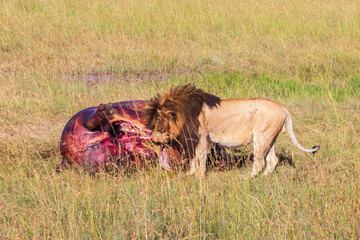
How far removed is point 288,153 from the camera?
204 inches

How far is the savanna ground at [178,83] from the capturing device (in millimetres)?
3184

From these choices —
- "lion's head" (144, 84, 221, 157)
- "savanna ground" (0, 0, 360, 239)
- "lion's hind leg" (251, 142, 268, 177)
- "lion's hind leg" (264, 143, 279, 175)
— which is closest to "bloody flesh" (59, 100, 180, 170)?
"savanna ground" (0, 0, 360, 239)

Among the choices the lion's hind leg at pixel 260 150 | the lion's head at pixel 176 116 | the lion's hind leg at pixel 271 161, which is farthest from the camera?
the lion's hind leg at pixel 271 161

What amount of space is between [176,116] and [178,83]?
367 cm

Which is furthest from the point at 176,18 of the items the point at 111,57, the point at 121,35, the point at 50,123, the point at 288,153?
the point at 288,153

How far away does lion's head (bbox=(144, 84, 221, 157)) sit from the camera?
160 inches

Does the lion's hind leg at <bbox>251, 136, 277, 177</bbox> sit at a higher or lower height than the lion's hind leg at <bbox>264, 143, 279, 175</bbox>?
higher

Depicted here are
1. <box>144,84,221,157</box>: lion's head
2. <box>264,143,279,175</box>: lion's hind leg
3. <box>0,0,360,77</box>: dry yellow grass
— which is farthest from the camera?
<box>0,0,360,77</box>: dry yellow grass

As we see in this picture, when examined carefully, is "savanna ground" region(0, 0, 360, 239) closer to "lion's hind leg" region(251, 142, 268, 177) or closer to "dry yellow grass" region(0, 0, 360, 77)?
"dry yellow grass" region(0, 0, 360, 77)

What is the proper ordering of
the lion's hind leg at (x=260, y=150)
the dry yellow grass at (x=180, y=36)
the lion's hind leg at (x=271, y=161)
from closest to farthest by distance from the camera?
1. the lion's hind leg at (x=260, y=150)
2. the lion's hind leg at (x=271, y=161)
3. the dry yellow grass at (x=180, y=36)

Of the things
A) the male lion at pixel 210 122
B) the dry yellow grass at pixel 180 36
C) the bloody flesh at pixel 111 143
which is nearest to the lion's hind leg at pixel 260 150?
the male lion at pixel 210 122

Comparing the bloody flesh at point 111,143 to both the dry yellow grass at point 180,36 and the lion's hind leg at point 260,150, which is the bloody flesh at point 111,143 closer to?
the lion's hind leg at point 260,150

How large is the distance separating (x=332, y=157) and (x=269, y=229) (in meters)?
1.99

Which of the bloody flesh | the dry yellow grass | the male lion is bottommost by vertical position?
the dry yellow grass
